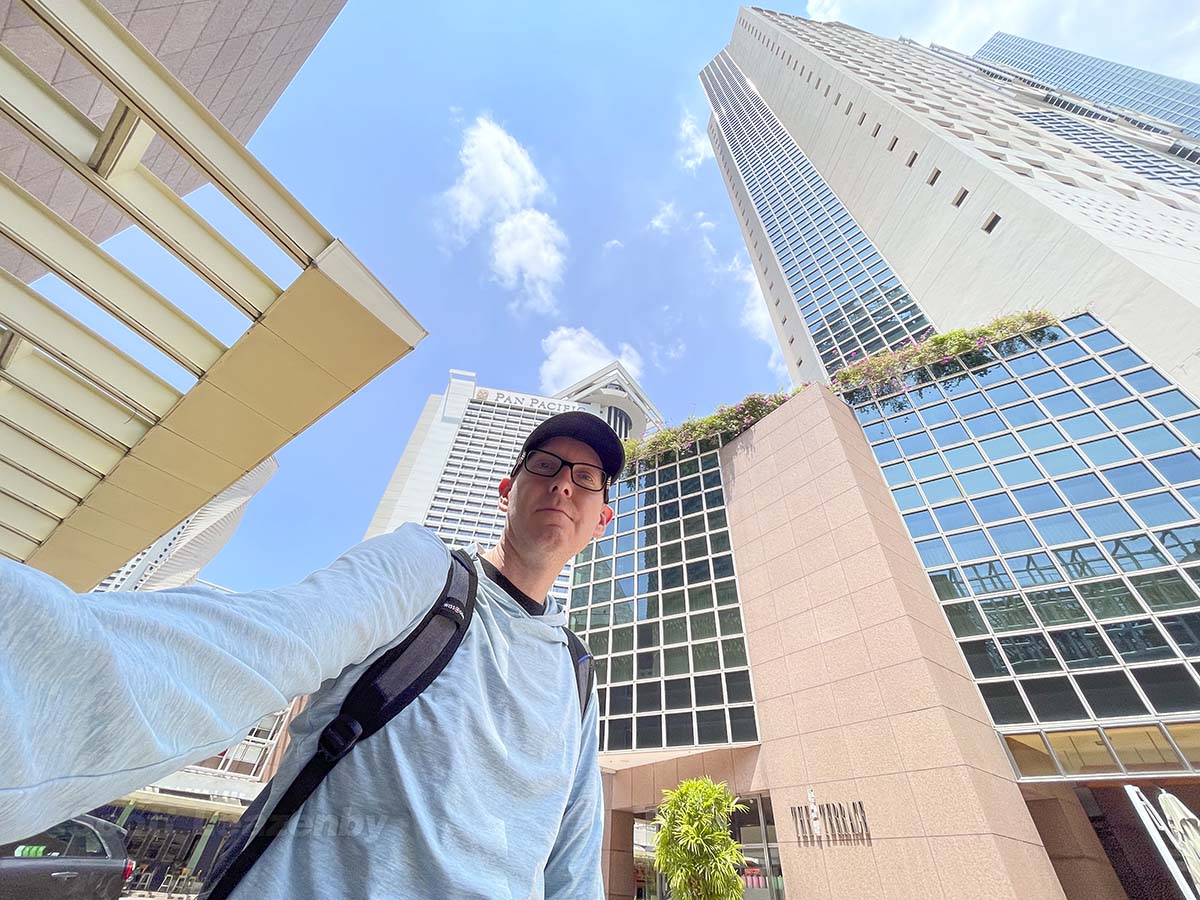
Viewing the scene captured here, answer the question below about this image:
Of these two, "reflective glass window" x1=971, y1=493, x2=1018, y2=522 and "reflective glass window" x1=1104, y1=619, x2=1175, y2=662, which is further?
Result: "reflective glass window" x1=971, y1=493, x2=1018, y2=522

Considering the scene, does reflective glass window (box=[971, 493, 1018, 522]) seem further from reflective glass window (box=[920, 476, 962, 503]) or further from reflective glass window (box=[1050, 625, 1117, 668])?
reflective glass window (box=[1050, 625, 1117, 668])

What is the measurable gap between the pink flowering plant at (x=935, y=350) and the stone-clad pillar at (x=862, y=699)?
1.14 m

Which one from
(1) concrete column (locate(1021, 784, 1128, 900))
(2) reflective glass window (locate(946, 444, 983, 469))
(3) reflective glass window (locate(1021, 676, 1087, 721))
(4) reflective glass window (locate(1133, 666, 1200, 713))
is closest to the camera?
(4) reflective glass window (locate(1133, 666, 1200, 713))

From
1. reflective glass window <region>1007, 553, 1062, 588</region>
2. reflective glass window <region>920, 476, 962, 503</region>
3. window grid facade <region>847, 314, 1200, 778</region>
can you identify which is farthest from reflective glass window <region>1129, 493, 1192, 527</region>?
reflective glass window <region>920, 476, 962, 503</region>

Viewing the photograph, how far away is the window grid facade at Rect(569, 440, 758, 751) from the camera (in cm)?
1112

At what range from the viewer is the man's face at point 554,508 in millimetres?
1610

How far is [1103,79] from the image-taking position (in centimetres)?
7769

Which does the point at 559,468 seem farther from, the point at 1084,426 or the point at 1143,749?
Result: the point at 1084,426

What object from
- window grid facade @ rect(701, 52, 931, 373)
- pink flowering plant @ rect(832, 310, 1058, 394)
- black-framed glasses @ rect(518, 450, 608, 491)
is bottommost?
black-framed glasses @ rect(518, 450, 608, 491)

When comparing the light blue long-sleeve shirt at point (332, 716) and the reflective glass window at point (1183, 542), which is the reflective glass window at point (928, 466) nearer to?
the reflective glass window at point (1183, 542)

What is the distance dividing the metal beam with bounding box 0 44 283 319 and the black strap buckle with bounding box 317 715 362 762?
3996mm

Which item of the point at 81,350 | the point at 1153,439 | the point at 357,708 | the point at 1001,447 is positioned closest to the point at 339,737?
the point at 357,708

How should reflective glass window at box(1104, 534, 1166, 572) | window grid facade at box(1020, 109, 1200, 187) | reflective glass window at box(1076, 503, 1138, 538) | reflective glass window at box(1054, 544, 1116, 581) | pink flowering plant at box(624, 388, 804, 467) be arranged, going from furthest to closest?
1. window grid facade at box(1020, 109, 1200, 187)
2. pink flowering plant at box(624, 388, 804, 467)
3. reflective glass window at box(1076, 503, 1138, 538)
4. reflective glass window at box(1054, 544, 1116, 581)
5. reflective glass window at box(1104, 534, 1166, 572)

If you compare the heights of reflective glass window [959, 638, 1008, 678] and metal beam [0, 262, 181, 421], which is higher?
reflective glass window [959, 638, 1008, 678]
